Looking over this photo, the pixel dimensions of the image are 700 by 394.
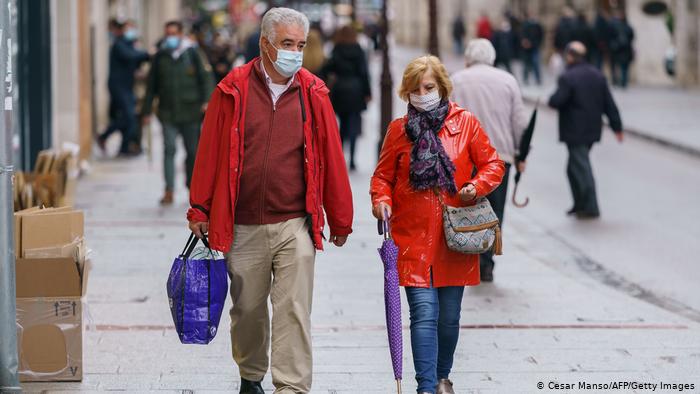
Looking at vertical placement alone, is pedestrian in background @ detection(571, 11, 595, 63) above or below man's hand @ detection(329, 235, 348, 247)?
below

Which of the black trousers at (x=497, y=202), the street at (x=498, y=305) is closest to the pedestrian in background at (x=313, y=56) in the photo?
the street at (x=498, y=305)

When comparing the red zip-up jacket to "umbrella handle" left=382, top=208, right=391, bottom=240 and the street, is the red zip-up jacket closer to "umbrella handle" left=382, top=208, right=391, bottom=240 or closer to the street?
"umbrella handle" left=382, top=208, right=391, bottom=240

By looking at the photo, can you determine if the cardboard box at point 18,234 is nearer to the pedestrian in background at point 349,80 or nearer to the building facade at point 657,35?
the pedestrian in background at point 349,80

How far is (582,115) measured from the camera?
13.2 metres

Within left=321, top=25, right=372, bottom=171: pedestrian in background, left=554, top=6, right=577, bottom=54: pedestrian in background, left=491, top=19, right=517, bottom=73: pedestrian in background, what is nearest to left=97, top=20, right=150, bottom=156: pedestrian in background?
left=321, top=25, right=372, bottom=171: pedestrian in background

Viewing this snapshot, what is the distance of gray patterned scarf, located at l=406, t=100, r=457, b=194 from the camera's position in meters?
6.09

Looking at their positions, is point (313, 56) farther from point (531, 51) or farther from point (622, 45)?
point (531, 51)

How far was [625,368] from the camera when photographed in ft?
23.0

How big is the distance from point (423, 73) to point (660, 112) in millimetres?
20105

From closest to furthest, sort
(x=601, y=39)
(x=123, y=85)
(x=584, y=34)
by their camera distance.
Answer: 1. (x=123, y=85)
2. (x=601, y=39)
3. (x=584, y=34)

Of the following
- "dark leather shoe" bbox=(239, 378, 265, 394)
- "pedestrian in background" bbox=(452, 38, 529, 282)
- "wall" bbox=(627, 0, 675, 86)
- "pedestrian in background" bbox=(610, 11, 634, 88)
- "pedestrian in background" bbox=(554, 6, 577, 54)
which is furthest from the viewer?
"wall" bbox=(627, 0, 675, 86)

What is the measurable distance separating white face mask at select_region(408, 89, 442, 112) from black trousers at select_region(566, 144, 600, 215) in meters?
7.30

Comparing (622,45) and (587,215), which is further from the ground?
(622,45)

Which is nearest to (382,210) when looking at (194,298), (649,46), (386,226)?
(386,226)
